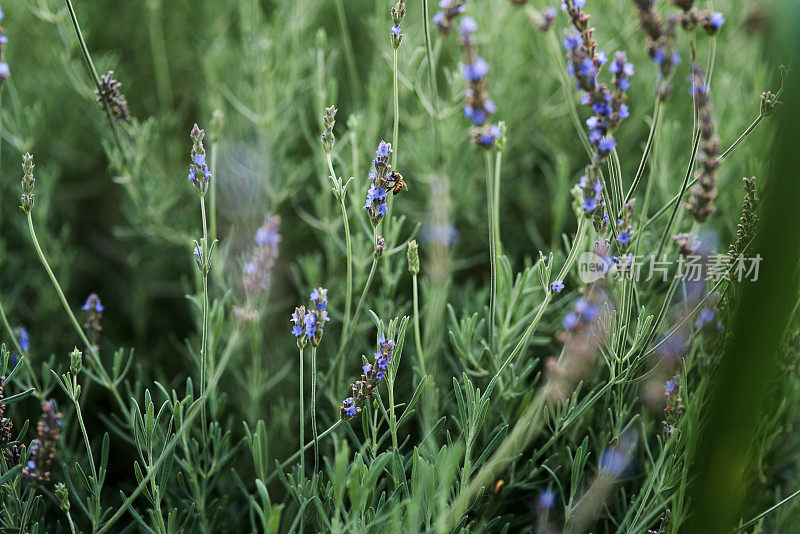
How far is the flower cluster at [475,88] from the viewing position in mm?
922

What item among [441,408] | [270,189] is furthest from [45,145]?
[441,408]

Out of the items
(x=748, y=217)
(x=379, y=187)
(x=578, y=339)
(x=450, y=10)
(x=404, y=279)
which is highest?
(x=450, y=10)

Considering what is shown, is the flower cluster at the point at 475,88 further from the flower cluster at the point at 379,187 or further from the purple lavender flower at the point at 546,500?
the purple lavender flower at the point at 546,500

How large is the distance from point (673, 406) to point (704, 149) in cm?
44

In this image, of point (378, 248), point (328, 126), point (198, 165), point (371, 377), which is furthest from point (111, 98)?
point (371, 377)

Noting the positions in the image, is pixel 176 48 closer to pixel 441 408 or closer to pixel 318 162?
pixel 318 162

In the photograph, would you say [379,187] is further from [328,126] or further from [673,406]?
[673,406]

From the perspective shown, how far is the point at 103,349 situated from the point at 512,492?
3.66ft

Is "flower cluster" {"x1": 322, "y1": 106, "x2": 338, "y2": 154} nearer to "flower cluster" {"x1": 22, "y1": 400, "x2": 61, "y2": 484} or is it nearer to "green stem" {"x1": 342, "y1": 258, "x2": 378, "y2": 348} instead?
"green stem" {"x1": 342, "y1": 258, "x2": 378, "y2": 348}

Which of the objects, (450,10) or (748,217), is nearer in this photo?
(748,217)

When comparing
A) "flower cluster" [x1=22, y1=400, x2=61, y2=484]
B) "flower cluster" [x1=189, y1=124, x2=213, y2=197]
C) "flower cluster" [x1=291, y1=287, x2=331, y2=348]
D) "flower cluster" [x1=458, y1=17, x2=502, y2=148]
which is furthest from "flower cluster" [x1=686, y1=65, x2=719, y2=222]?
"flower cluster" [x1=22, y1=400, x2=61, y2=484]

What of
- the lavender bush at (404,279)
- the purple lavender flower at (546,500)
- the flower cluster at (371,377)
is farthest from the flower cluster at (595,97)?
the purple lavender flower at (546,500)

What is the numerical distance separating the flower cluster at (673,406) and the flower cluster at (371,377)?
476 mm

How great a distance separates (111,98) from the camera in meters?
1.43
